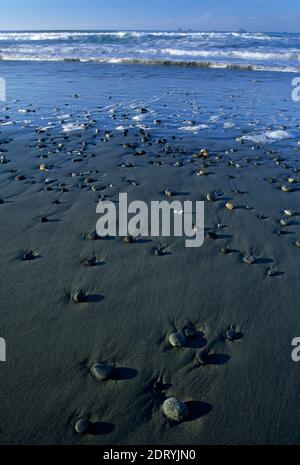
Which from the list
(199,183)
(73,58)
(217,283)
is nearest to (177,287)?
(217,283)

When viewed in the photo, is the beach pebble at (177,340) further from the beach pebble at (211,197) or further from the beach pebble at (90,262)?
the beach pebble at (211,197)

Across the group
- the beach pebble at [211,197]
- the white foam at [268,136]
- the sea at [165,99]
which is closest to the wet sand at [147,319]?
the beach pebble at [211,197]

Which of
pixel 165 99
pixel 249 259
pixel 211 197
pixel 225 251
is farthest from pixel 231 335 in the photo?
pixel 165 99

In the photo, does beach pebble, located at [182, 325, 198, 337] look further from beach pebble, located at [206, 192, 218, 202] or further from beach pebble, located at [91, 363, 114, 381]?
beach pebble, located at [206, 192, 218, 202]

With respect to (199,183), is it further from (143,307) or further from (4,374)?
(4,374)

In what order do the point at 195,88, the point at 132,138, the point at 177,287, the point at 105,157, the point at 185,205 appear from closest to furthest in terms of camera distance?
1. the point at 177,287
2. the point at 185,205
3. the point at 105,157
4. the point at 132,138
5. the point at 195,88

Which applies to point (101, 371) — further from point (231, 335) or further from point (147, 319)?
point (231, 335)
